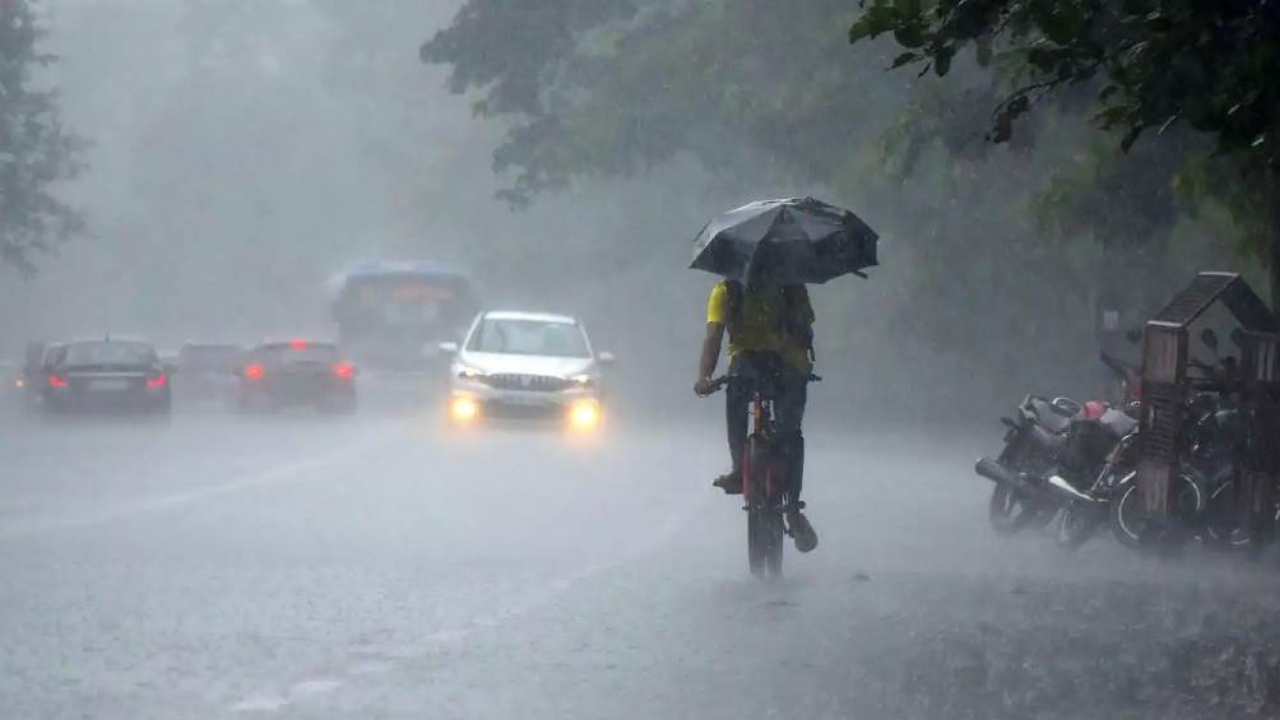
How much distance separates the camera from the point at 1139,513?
629 inches

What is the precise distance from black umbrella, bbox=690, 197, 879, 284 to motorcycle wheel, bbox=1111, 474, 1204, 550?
312 centimetres

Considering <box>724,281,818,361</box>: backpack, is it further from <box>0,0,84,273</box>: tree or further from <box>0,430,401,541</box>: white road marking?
<box>0,0,84,273</box>: tree

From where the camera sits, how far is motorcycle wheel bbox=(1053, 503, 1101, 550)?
16531 mm

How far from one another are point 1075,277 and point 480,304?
32.2 metres

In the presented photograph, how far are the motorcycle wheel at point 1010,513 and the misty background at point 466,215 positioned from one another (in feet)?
21.3

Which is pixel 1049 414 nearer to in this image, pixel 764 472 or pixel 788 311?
pixel 788 311

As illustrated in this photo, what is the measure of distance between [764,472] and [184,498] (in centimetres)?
866

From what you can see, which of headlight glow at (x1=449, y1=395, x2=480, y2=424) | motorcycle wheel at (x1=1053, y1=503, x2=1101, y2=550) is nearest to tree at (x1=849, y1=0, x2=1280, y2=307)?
motorcycle wheel at (x1=1053, y1=503, x2=1101, y2=550)

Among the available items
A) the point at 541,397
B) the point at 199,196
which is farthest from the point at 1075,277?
the point at 199,196

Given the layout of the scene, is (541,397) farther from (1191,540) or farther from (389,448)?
(1191,540)

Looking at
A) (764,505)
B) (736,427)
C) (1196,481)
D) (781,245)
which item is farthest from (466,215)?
(764,505)

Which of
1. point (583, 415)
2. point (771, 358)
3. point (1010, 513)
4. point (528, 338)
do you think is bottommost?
point (1010, 513)

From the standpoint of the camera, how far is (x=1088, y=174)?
23.9 m

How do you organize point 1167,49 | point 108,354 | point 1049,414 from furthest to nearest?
point 108,354 → point 1049,414 → point 1167,49
